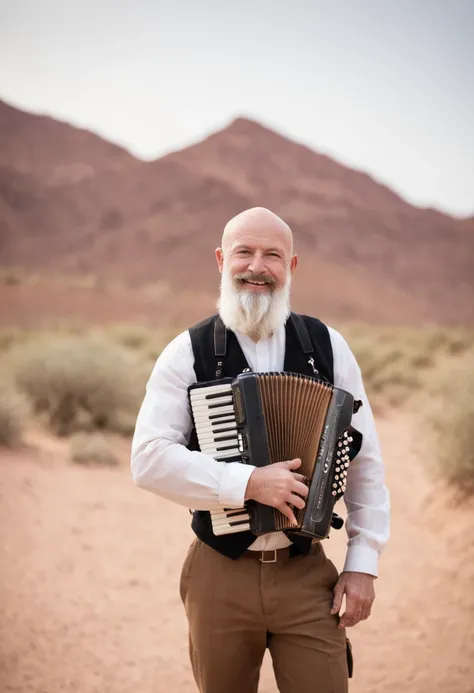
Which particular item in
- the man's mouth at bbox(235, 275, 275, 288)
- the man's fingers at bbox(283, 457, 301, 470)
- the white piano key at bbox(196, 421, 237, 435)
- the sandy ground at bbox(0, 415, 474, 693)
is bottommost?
the sandy ground at bbox(0, 415, 474, 693)

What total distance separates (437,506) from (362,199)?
60.0 meters

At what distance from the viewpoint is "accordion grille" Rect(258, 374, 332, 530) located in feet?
7.39

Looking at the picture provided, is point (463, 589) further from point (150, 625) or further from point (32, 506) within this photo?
point (32, 506)

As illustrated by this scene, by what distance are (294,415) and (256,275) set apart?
58 cm

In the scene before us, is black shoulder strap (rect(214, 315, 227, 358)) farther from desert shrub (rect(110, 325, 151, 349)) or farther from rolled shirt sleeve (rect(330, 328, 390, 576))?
desert shrub (rect(110, 325, 151, 349))

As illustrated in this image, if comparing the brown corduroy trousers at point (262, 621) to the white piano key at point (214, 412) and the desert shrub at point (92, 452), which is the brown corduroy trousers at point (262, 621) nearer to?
the white piano key at point (214, 412)

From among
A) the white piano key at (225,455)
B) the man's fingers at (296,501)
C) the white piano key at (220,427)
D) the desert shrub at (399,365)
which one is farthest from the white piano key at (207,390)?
the desert shrub at (399,365)

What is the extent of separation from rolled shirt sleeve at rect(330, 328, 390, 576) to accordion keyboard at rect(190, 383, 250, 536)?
1.56ft

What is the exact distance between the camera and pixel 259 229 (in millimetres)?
2467

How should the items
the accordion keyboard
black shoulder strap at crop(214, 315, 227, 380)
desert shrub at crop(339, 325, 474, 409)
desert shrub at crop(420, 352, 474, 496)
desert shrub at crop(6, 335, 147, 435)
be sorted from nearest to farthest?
the accordion keyboard < black shoulder strap at crop(214, 315, 227, 380) < desert shrub at crop(420, 352, 474, 496) < desert shrub at crop(6, 335, 147, 435) < desert shrub at crop(339, 325, 474, 409)

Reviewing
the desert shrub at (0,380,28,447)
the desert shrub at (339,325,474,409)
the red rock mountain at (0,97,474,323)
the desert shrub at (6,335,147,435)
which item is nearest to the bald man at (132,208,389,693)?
the desert shrub at (0,380,28,447)

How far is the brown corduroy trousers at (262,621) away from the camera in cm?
221

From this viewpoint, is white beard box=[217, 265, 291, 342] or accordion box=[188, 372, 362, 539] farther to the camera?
white beard box=[217, 265, 291, 342]

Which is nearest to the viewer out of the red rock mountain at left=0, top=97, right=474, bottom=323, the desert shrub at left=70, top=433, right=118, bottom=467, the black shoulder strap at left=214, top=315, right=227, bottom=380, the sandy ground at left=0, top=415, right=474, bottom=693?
the black shoulder strap at left=214, top=315, right=227, bottom=380
